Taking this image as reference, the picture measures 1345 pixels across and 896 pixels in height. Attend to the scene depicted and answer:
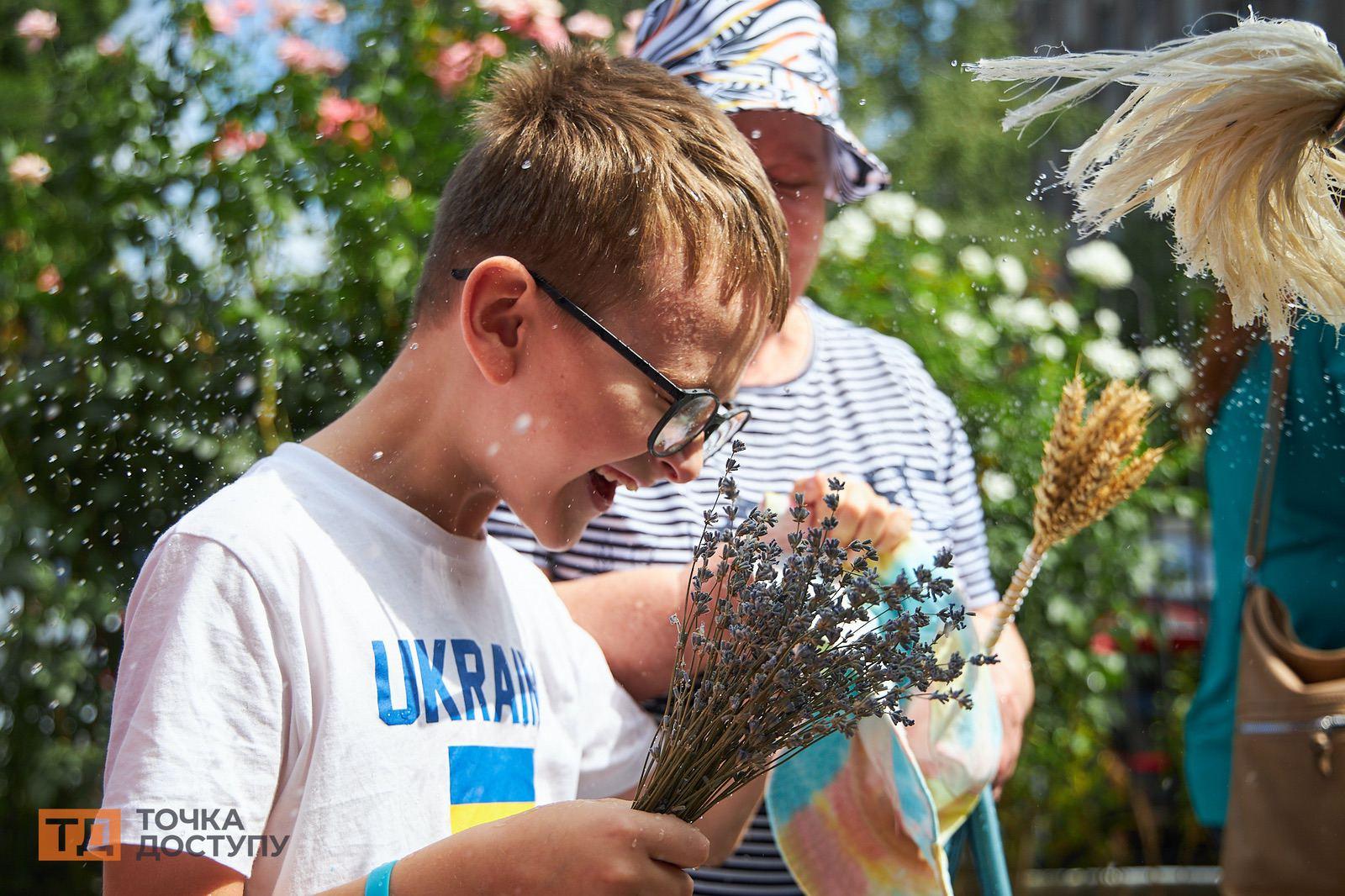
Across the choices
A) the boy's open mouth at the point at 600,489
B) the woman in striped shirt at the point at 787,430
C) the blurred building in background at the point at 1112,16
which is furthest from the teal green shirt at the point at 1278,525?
the blurred building in background at the point at 1112,16

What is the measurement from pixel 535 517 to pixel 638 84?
0.57m

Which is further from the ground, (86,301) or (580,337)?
(580,337)

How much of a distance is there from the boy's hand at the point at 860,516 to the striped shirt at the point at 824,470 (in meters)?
0.21

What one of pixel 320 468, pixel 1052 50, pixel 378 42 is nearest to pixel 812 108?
pixel 1052 50

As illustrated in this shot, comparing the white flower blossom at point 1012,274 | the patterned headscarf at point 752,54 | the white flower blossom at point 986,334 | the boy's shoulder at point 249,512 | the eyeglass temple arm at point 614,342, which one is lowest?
the white flower blossom at point 986,334

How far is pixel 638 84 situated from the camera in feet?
5.05

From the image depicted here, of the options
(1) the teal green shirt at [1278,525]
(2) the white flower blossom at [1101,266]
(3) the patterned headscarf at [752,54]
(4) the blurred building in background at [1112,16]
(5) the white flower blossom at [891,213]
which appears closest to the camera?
(3) the patterned headscarf at [752,54]

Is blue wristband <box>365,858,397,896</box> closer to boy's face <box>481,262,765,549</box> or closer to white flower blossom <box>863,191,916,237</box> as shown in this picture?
boy's face <box>481,262,765,549</box>

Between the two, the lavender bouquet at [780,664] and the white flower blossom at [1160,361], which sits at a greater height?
the lavender bouquet at [780,664]

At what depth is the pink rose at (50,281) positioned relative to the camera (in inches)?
129

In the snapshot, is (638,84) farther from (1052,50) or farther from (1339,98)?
(1339,98)

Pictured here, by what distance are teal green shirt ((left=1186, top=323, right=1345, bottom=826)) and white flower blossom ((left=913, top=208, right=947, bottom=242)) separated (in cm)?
222

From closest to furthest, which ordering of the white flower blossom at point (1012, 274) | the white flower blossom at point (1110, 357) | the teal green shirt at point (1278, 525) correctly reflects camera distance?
the teal green shirt at point (1278, 525) < the white flower blossom at point (1110, 357) < the white flower blossom at point (1012, 274)

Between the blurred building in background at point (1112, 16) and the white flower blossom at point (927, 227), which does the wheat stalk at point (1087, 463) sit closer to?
the white flower blossom at point (927, 227)
